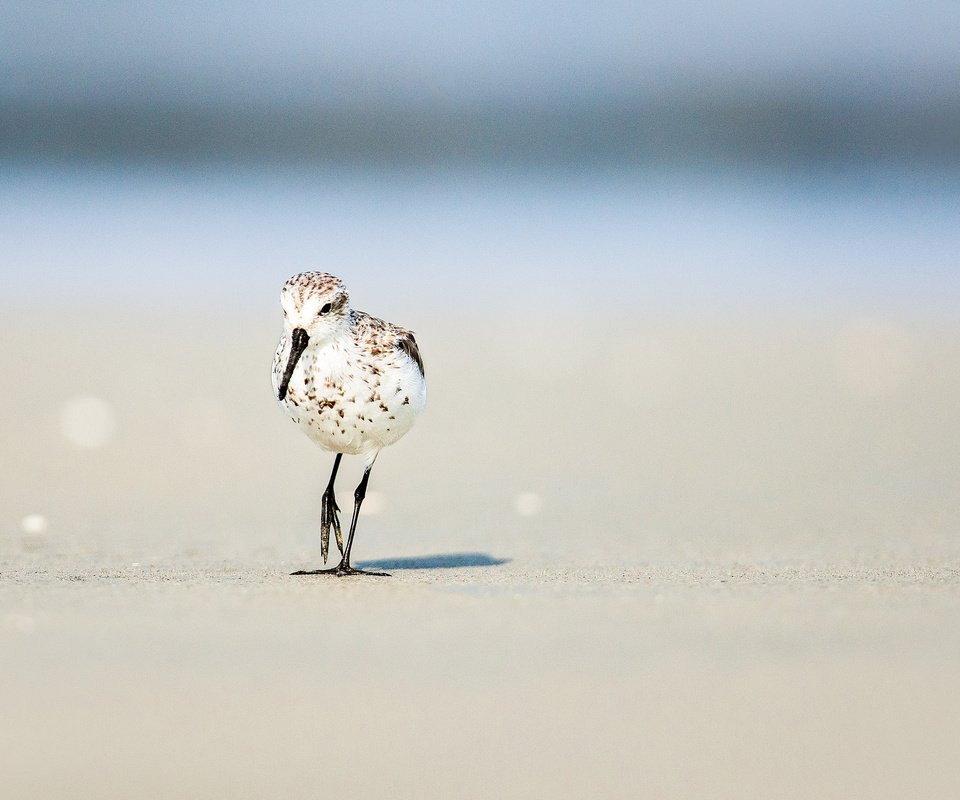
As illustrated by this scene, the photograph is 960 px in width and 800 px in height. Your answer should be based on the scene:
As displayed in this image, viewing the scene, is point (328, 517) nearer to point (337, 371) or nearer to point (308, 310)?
point (337, 371)

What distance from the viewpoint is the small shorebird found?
444 cm

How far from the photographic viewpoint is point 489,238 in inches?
680

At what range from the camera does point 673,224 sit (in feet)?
59.4

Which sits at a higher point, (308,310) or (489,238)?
(489,238)

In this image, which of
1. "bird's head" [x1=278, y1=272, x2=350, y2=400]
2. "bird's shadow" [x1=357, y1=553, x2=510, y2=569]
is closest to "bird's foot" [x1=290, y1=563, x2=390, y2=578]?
"bird's shadow" [x1=357, y1=553, x2=510, y2=569]

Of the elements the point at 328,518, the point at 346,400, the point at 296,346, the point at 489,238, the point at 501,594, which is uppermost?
the point at 489,238

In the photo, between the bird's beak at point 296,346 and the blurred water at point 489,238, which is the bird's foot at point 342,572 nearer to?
the bird's beak at point 296,346

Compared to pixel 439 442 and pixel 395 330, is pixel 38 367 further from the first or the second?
pixel 395 330

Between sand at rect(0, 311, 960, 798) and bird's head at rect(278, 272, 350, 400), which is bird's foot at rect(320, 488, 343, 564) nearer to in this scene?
sand at rect(0, 311, 960, 798)

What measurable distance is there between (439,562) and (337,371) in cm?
91

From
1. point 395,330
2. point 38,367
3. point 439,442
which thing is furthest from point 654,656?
point 38,367

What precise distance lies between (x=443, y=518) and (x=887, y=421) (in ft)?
9.95

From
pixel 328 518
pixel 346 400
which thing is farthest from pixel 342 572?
pixel 346 400

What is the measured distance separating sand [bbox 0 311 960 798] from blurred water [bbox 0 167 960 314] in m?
3.91
